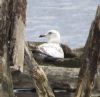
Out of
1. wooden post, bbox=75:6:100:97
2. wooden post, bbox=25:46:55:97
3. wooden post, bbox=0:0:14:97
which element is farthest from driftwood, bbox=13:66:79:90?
wooden post, bbox=0:0:14:97

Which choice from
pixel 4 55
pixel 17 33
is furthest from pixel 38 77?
pixel 17 33

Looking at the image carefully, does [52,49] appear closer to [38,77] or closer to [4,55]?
[38,77]

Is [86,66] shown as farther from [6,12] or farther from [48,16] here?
[48,16]

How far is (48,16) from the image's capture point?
2262cm

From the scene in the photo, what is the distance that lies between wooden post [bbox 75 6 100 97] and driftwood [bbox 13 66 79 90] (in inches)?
84.3

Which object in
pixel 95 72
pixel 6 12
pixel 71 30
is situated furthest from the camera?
pixel 71 30

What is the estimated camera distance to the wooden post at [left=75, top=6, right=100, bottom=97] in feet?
25.7

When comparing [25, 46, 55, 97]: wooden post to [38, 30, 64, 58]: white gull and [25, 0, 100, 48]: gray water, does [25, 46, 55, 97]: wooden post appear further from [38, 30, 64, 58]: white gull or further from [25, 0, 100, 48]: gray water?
[25, 0, 100, 48]: gray water

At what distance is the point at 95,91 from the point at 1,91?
3210 mm

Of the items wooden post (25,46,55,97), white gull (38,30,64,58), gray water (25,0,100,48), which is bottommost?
gray water (25,0,100,48)

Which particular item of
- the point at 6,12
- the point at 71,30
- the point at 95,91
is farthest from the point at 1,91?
the point at 71,30

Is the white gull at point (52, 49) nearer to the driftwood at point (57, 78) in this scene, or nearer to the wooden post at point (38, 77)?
the driftwood at point (57, 78)

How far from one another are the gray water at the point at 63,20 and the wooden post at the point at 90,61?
7389mm

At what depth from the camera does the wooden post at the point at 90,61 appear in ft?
25.7
